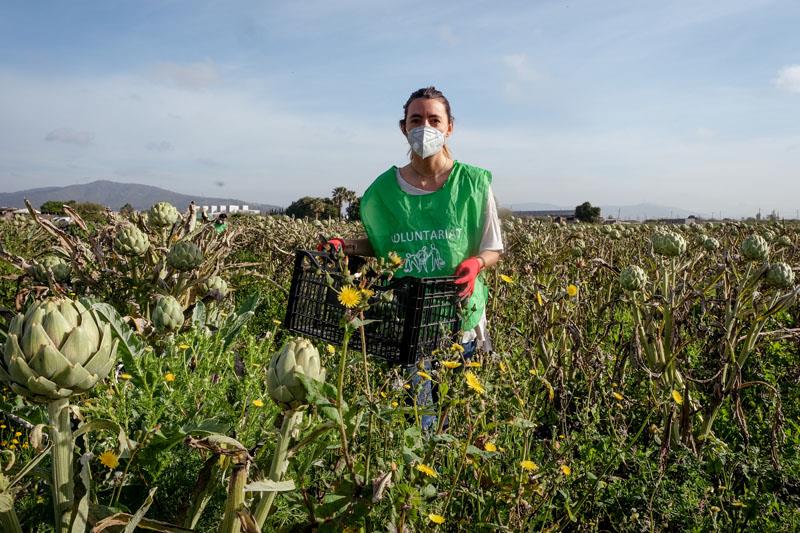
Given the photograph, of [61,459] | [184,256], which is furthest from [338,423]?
[184,256]

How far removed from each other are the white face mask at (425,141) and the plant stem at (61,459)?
7.74 feet

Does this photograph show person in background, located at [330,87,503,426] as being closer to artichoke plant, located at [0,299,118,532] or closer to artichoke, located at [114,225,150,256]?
artichoke, located at [114,225,150,256]

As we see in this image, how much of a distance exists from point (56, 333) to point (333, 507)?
2.64 ft

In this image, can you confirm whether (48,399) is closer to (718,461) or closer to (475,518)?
(475,518)

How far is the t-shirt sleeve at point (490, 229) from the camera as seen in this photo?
3.15 meters

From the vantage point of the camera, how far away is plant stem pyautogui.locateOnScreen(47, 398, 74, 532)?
111 cm

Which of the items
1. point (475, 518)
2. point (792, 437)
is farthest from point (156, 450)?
point (792, 437)

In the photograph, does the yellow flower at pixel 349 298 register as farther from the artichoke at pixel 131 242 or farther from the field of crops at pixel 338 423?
the artichoke at pixel 131 242

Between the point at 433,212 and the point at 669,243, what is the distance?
1.27m

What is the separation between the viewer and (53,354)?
1023 millimetres

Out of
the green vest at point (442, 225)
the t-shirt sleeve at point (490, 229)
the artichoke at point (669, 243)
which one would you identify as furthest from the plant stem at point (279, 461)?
the artichoke at point (669, 243)

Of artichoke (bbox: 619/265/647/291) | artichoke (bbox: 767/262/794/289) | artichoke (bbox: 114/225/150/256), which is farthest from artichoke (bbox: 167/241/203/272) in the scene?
artichoke (bbox: 767/262/794/289)

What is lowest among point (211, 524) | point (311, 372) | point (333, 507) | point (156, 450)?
point (211, 524)

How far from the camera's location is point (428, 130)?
3.22 m
